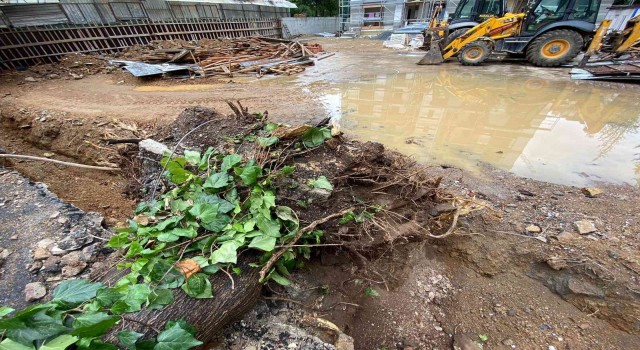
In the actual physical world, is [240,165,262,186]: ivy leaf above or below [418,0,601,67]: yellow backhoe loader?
above

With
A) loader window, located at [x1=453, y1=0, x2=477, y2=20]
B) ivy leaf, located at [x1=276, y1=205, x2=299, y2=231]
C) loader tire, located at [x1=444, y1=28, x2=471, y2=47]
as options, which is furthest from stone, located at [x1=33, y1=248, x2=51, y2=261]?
loader window, located at [x1=453, y1=0, x2=477, y2=20]

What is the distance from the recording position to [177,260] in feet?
5.75

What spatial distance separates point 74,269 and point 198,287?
3.55 feet

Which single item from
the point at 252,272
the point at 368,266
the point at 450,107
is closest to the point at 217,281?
the point at 252,272

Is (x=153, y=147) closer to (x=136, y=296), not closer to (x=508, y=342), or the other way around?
(x=136, y=296)

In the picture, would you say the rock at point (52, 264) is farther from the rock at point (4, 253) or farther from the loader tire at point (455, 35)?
the loader tire at point (455, 35)

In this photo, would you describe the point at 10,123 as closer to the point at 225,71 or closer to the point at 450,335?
the point at 225,71

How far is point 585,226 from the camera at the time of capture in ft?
9.38

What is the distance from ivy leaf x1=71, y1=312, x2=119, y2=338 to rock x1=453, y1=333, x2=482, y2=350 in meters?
2.42

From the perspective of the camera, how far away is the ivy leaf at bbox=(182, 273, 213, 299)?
1643mm

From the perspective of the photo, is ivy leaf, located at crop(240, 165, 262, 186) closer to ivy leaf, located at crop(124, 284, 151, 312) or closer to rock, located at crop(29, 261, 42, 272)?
ivy leaf, located at crop(124, 284, 151, 312)

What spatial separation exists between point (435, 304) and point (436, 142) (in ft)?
10.3

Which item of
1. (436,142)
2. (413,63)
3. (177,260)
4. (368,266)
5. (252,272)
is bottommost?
(413,63)

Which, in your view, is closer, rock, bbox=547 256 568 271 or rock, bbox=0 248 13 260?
rock, bbox=0 248 13 260
